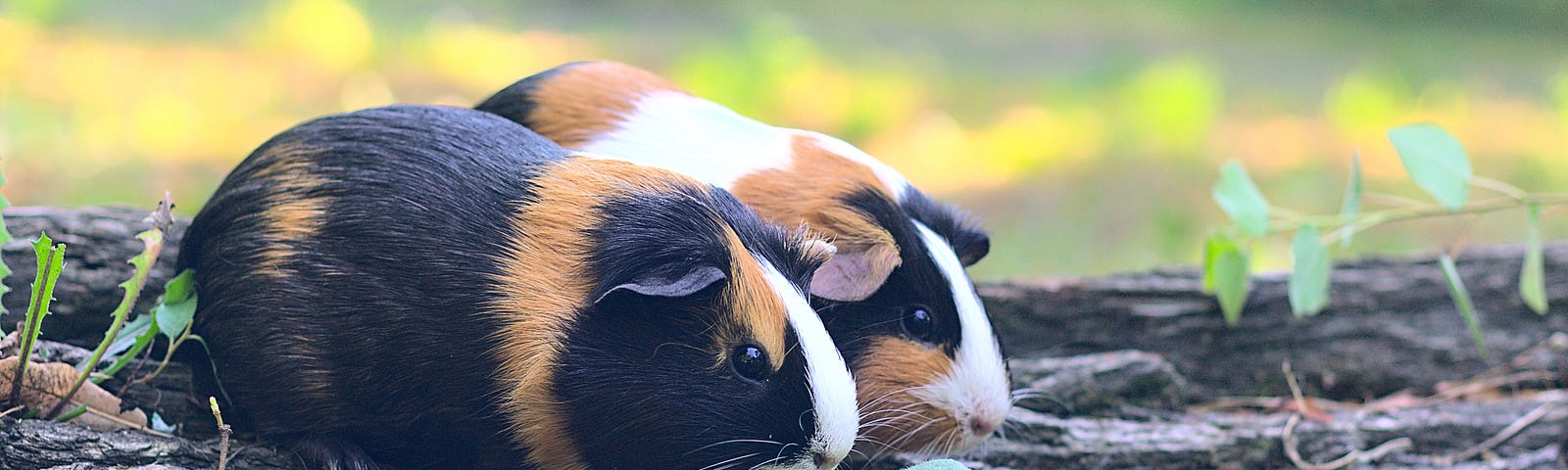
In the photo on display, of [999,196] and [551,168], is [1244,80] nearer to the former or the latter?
[999,196]

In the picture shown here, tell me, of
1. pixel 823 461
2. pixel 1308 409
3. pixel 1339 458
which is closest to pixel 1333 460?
pixel 1339 458

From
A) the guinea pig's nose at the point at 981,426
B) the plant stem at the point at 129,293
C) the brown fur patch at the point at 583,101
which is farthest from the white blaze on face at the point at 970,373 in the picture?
the plant stem at the point at 129,293

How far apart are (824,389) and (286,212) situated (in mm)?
511

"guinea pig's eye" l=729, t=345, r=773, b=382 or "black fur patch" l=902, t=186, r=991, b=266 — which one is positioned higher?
"black fur patch" l=902, t=186, r=991, b=266

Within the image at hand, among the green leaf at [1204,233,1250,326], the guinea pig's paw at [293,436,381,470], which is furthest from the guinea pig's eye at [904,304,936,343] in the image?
the green leaf at [1204,233,1250,326]

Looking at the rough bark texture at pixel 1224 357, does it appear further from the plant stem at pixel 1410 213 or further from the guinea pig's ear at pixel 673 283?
the guinea pig's ear at pixel 673 283

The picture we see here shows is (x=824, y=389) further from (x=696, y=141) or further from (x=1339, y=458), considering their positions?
(x=1339, y=458)

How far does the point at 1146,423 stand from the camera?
1.55m

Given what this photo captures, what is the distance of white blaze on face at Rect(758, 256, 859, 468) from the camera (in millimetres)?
971

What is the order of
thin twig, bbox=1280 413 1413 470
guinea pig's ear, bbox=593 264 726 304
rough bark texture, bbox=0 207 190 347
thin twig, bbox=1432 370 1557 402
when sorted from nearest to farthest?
1. guinea pig's ear, bbox=593 264 726 304
2. rough bark texture, bbox=0 207 190 347
3. thin twig, bbox=1280 413 1413 470
4. thin twig, bbox=1432 370 1557 402

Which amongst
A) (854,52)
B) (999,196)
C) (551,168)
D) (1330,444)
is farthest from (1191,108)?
(551,168)

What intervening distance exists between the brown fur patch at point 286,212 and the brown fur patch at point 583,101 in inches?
11.8

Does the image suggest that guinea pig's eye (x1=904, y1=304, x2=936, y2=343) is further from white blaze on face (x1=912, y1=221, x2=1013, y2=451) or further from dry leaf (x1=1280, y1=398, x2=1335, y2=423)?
dry leaf (x1=1280, y1=398, x2=1335, y2=423)

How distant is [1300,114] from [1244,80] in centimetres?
45
